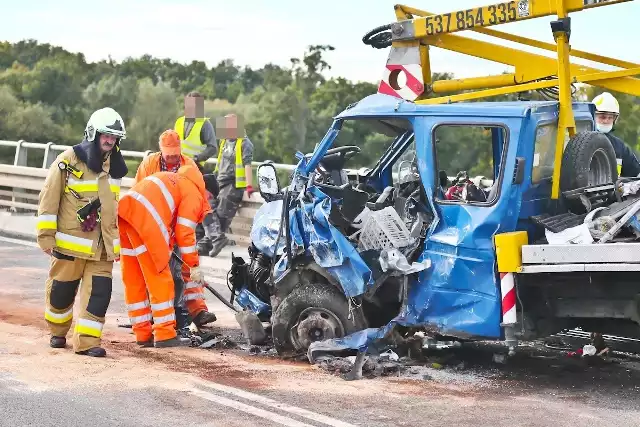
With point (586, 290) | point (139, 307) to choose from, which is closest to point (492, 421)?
point (586, 290)

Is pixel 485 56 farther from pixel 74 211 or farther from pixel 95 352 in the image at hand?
pixel 95 352

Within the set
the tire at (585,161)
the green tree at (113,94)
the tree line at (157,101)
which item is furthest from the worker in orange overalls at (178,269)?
the green tree at (113,94)

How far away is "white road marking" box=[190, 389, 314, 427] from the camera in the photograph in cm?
646

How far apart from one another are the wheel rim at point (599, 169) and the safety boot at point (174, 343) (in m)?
3.42

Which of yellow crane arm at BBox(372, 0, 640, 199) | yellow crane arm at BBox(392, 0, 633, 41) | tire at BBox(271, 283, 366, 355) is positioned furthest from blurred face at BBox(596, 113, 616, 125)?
tire at BBox(271, 283, 366, 355)

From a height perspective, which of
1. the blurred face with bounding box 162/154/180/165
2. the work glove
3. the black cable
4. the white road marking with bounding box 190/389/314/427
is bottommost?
the white road marking with bounding box 190/389/314/427

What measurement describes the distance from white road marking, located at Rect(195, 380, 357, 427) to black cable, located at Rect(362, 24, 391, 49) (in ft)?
11.4

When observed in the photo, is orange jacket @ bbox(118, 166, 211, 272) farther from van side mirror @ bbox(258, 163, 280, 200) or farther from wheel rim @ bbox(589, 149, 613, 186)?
wheel rim @ bbox(589, 149, 613, 186)

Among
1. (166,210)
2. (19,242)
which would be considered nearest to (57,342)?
(166,210)

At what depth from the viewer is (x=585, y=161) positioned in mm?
7840

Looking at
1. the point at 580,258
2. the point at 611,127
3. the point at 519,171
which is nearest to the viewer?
the point at 580,258

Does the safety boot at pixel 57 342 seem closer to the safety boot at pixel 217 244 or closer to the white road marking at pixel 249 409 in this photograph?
the white road marking at pixel 249 409

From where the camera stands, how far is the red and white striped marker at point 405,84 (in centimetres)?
938

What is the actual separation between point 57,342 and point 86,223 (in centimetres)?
102
